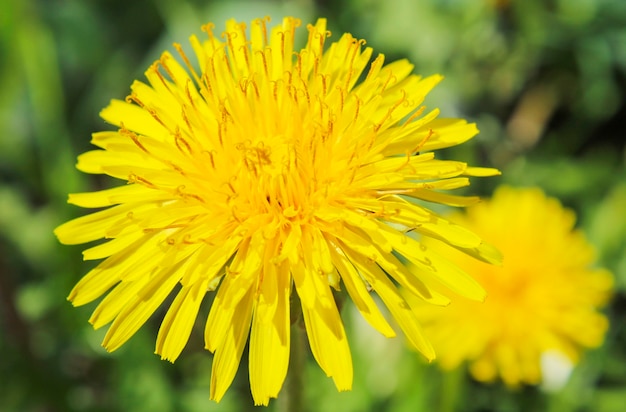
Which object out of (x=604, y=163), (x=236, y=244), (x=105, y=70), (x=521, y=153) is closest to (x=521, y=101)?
(x=521, y=153)

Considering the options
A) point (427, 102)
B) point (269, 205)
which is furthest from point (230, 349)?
point (427, 102)

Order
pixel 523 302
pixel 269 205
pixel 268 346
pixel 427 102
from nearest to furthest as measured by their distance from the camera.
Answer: pixel 268 346, pixel 269 205, pixel 523 302, pixel 427 102

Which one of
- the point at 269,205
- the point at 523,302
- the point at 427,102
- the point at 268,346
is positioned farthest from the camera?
the point at 427,102

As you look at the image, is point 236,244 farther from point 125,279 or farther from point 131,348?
point 131,348

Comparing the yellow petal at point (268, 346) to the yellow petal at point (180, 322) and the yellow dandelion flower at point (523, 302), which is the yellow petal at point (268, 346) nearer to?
the yellow petal at point (180, 322)

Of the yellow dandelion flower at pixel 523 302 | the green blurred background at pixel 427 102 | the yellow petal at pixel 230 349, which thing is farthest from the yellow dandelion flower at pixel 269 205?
the green blurred background at pixel 427 102

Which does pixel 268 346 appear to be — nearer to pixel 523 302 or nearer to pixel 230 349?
pixel 230 349
